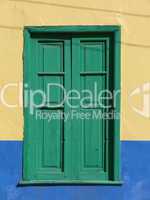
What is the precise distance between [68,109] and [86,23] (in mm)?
1103

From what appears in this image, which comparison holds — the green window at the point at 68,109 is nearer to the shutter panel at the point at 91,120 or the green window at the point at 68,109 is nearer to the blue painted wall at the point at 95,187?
the shutter panel at the point at 91,120

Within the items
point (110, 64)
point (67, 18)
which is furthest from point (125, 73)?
point (67, 18)

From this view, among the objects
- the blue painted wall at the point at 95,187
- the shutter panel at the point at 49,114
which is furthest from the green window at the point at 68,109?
the blue painted wall at the point at 95,187

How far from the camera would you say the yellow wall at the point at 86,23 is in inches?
433

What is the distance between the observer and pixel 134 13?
1102 cm

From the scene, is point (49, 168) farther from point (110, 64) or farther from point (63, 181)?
point (110, 64)

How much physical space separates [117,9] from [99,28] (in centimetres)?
33

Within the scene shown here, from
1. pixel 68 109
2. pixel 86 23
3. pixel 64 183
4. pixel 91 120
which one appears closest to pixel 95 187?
pixel 64 183

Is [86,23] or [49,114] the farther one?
[49,114]

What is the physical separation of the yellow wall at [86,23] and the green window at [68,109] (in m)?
0.13

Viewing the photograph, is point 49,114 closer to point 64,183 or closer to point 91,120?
point 91,120

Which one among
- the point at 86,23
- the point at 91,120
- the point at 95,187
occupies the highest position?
the point at 86,23

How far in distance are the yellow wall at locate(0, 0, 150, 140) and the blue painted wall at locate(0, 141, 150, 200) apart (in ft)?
0.46

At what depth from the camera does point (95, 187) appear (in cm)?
1102
